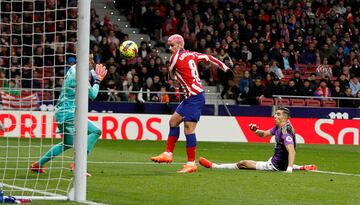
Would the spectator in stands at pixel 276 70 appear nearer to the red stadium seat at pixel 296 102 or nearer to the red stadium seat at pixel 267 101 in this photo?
the red stadium seat at pixel 296 102

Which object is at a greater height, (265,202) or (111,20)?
(111,20)

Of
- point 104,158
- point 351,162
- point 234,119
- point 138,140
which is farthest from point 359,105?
point 104,158

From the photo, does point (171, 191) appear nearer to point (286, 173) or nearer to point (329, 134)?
point (286, 173)

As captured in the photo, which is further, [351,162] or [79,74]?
[351,162]

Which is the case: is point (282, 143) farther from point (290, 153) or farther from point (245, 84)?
point (245, 84)

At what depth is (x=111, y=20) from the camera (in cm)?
3575

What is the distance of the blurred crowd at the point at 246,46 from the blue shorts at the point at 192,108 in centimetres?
1361

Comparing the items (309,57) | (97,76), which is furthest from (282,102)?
(97,76)

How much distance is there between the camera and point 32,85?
2366 centimetres

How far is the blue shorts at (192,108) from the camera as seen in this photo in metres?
15.2

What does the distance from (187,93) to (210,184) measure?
3072mm

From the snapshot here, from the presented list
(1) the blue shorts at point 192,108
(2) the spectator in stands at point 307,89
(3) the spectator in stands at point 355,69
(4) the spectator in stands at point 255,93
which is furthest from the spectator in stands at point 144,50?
(1) the blue shorts at point 192,108

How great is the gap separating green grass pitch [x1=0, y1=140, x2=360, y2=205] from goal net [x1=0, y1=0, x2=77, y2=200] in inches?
26.2

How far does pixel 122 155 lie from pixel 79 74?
9573mm
